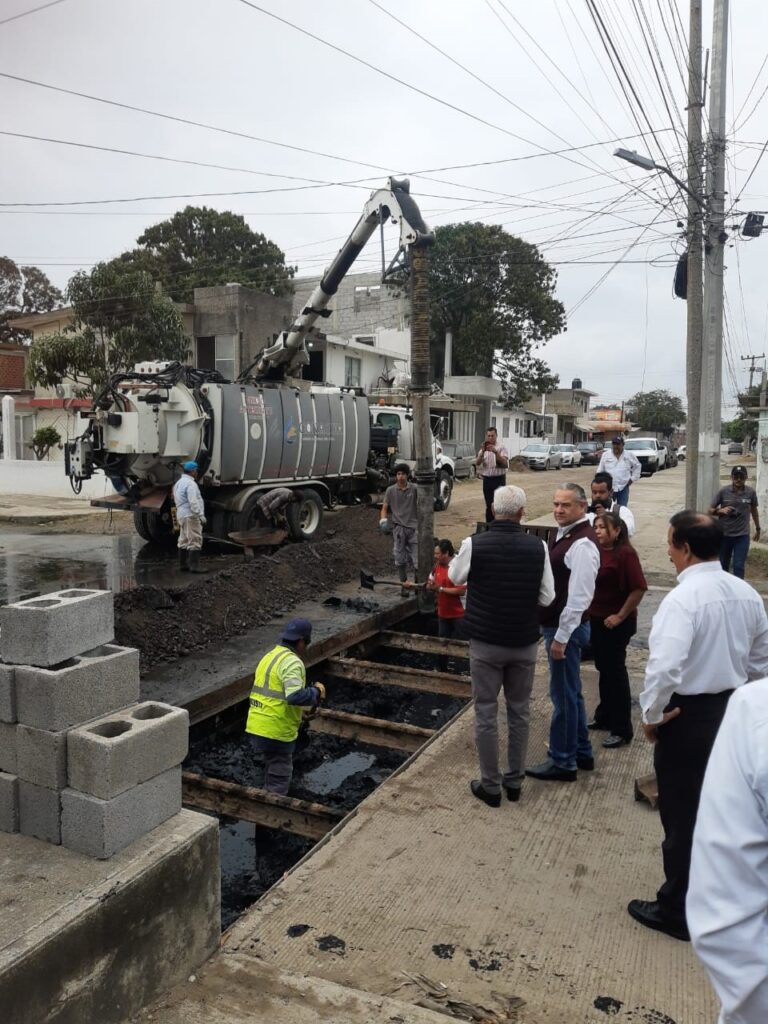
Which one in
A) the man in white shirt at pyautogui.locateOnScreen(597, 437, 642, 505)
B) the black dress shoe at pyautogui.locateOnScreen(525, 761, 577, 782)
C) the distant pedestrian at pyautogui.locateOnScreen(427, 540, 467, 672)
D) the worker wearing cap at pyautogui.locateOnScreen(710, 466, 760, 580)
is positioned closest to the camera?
the black dress shoe at pyautogui.locateOnScreen(525, 761, 577, 782)

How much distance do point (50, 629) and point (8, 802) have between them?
0.71 metres

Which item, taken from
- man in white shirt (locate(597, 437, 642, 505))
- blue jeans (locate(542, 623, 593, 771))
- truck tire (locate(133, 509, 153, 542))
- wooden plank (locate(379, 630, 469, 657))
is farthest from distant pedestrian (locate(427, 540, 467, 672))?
truck tire (locate(133, 509, 153, 542))

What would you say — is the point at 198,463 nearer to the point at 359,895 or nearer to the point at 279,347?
the point at 279,347

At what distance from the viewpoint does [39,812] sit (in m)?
2.95

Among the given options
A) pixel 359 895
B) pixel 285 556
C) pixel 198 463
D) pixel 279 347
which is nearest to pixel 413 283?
pixel 285 556

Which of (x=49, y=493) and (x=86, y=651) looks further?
(x=49, y=493)

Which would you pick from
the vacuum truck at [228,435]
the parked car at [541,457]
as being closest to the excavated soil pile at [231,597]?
the vacuum truck at [228,435]

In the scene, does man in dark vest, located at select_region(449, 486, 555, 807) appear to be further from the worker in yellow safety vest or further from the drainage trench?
the worker in yellow safety vest

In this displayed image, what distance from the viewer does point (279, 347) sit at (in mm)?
15539

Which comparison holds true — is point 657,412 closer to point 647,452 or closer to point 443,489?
point 647,452

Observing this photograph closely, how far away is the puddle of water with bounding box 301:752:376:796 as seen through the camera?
610 cm

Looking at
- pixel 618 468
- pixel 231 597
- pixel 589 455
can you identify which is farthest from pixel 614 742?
pixel 589 455

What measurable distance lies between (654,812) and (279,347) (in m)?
12.8

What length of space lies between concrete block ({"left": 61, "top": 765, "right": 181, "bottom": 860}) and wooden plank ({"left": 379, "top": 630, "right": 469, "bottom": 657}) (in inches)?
213
